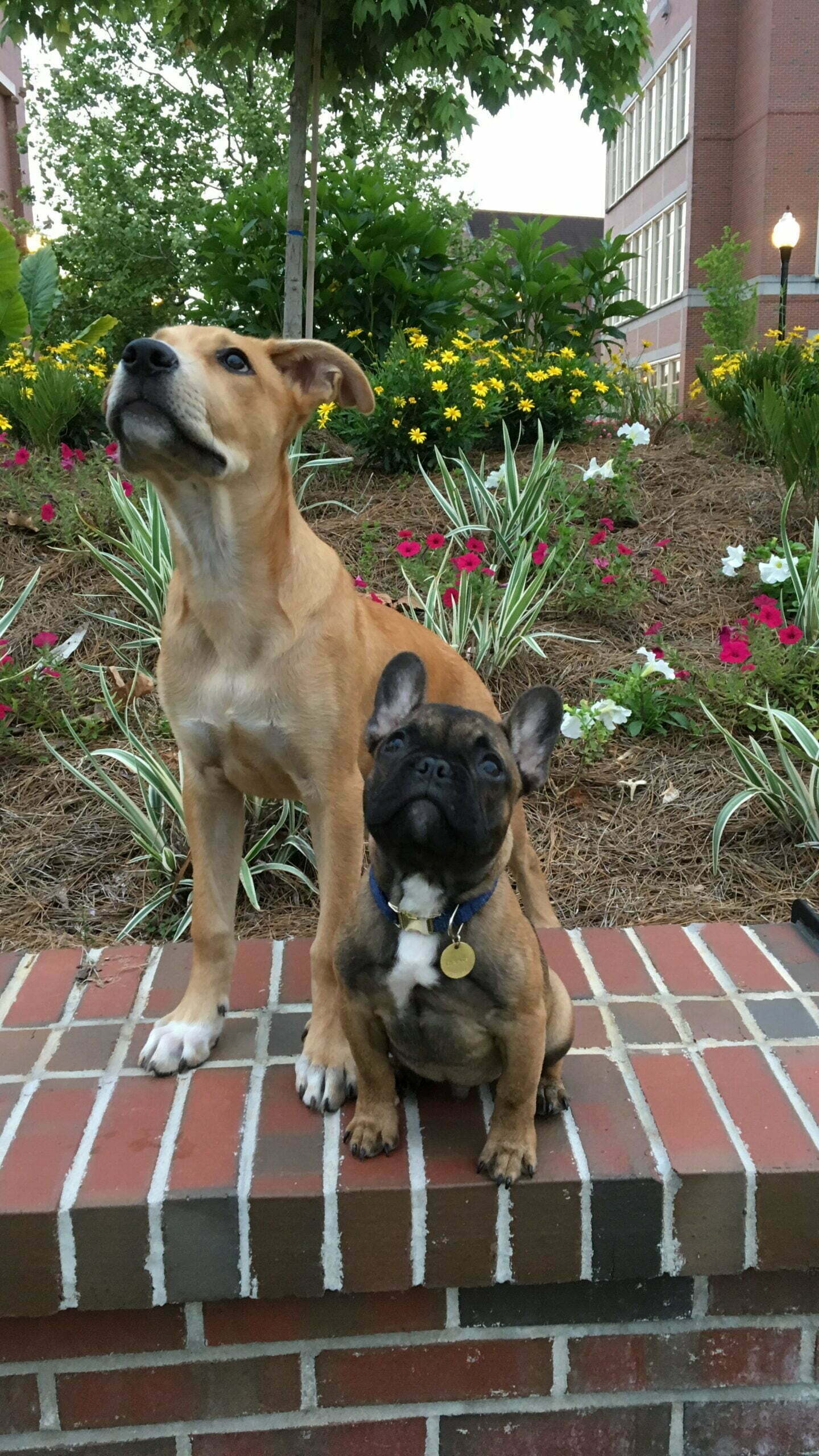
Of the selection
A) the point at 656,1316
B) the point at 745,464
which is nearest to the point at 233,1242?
the point at 656,1316

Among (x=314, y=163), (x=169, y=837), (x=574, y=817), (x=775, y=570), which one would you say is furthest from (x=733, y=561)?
(x=314, y=163)

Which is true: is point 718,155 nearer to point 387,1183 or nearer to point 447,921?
point 447,921

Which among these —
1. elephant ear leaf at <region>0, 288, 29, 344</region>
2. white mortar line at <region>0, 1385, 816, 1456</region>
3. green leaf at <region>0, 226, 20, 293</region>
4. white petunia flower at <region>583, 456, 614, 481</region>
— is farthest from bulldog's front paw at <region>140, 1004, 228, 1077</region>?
green leaf at <region>0, 226, 20, 293</region>

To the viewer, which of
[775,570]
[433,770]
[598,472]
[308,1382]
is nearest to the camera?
[433,770]

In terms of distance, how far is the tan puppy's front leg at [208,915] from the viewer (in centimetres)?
225

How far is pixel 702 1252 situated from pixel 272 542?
1.69 meters

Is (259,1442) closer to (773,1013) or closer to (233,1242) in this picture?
(233,1242)

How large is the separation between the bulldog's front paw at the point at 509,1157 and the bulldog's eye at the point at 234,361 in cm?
165

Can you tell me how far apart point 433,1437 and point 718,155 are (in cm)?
3455

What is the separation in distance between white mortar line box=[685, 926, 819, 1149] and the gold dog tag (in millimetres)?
810

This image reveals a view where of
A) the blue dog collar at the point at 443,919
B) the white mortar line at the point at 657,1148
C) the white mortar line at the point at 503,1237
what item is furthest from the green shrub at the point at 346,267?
the white mortar line at the point at 503,1237

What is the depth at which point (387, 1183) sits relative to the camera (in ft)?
6.06

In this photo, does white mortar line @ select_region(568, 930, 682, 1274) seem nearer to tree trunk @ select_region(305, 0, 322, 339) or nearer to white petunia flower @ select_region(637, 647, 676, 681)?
white petunia flower @ select_region(637, 647, 676, 681)

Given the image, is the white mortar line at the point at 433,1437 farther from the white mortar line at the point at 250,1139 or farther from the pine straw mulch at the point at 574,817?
the pine straw mulch at the point at 574,817
